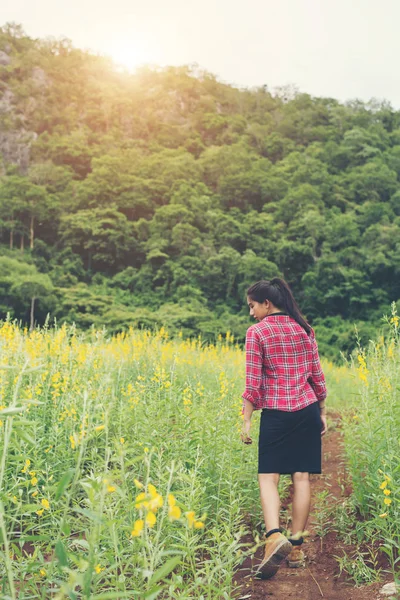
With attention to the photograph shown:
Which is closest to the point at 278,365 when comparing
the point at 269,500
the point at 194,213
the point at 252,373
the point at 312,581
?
the point at 252,373

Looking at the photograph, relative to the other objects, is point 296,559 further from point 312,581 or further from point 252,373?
point 252,373

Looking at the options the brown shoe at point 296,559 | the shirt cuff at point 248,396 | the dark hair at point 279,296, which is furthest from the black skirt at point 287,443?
the dark hair at point 279,296

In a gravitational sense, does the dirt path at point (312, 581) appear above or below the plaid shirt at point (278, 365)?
below

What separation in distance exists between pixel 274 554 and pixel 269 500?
40 cm

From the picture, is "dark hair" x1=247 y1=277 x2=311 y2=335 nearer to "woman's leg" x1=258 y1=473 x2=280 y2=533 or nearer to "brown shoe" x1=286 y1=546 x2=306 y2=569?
"woman's leg" x1=258 y1=473 x2=280 y2=533

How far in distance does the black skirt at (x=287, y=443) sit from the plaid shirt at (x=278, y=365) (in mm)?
65

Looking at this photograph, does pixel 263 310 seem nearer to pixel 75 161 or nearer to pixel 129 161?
pixel 129 161

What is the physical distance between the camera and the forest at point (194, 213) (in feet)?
114

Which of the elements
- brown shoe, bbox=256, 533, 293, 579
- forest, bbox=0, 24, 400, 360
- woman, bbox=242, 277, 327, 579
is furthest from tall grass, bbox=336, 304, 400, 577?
forest, bbox=0, 24, 400, 360

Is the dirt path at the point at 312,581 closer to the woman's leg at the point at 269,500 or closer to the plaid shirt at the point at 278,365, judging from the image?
the woman's leg at the point at 269,500

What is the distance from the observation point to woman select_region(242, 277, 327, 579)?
3336mm

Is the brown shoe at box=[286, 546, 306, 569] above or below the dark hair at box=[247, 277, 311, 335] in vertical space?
below

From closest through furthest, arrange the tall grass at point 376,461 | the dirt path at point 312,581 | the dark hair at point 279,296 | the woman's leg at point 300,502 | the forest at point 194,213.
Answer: the dirt path at point 312,581 < the tall grass at point 376,461 < the woman's leg at point 300,502 < the dark hair at point 279,296 < the forest at point 194,213

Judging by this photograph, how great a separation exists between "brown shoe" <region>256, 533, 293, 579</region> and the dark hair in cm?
128
